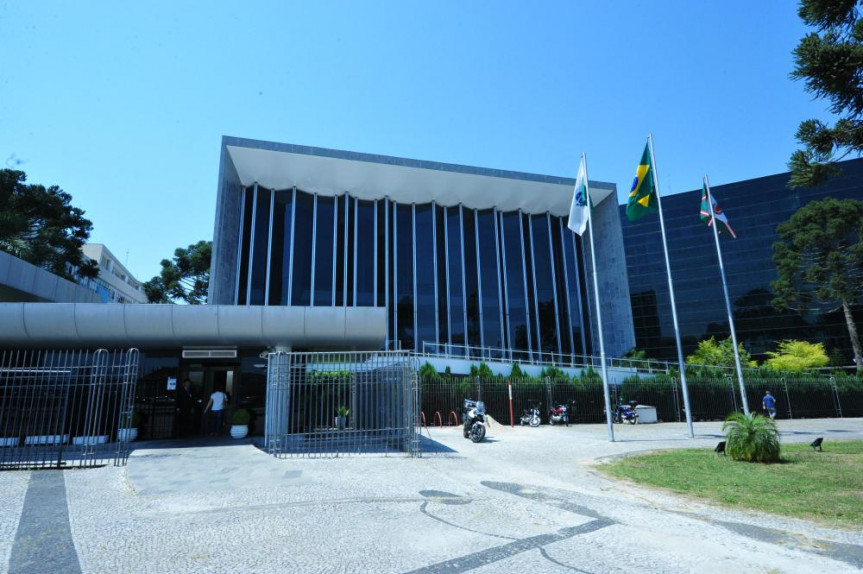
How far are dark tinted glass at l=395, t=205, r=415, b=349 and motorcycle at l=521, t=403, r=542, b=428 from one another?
518 inches

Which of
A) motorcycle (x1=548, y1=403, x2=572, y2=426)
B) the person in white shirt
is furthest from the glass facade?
the person in white shirt

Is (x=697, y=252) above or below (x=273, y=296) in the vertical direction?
above

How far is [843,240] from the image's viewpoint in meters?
39.2

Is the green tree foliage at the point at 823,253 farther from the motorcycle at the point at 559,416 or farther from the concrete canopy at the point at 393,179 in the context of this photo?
the motorcycle at the point at 559,416

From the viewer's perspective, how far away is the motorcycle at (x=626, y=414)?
24.4 meters

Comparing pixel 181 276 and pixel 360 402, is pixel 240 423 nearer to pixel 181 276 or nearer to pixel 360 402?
pixel 360 402

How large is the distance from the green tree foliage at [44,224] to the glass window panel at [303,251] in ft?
58.6

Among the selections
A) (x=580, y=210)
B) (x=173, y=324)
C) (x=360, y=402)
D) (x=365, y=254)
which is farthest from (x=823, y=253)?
(x=173, y=324)

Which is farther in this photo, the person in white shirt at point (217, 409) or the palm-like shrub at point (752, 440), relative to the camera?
the person in white shirt at point (217, 409)

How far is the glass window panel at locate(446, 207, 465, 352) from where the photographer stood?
36219 mm

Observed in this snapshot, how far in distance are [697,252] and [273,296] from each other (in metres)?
46.1

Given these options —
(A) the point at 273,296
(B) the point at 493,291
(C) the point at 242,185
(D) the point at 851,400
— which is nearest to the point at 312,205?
(C) the point at 242,185

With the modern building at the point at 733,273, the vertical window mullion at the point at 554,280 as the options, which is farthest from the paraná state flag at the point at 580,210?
the modern building at the point at 733,273

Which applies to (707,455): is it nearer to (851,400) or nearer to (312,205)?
(851,400)
